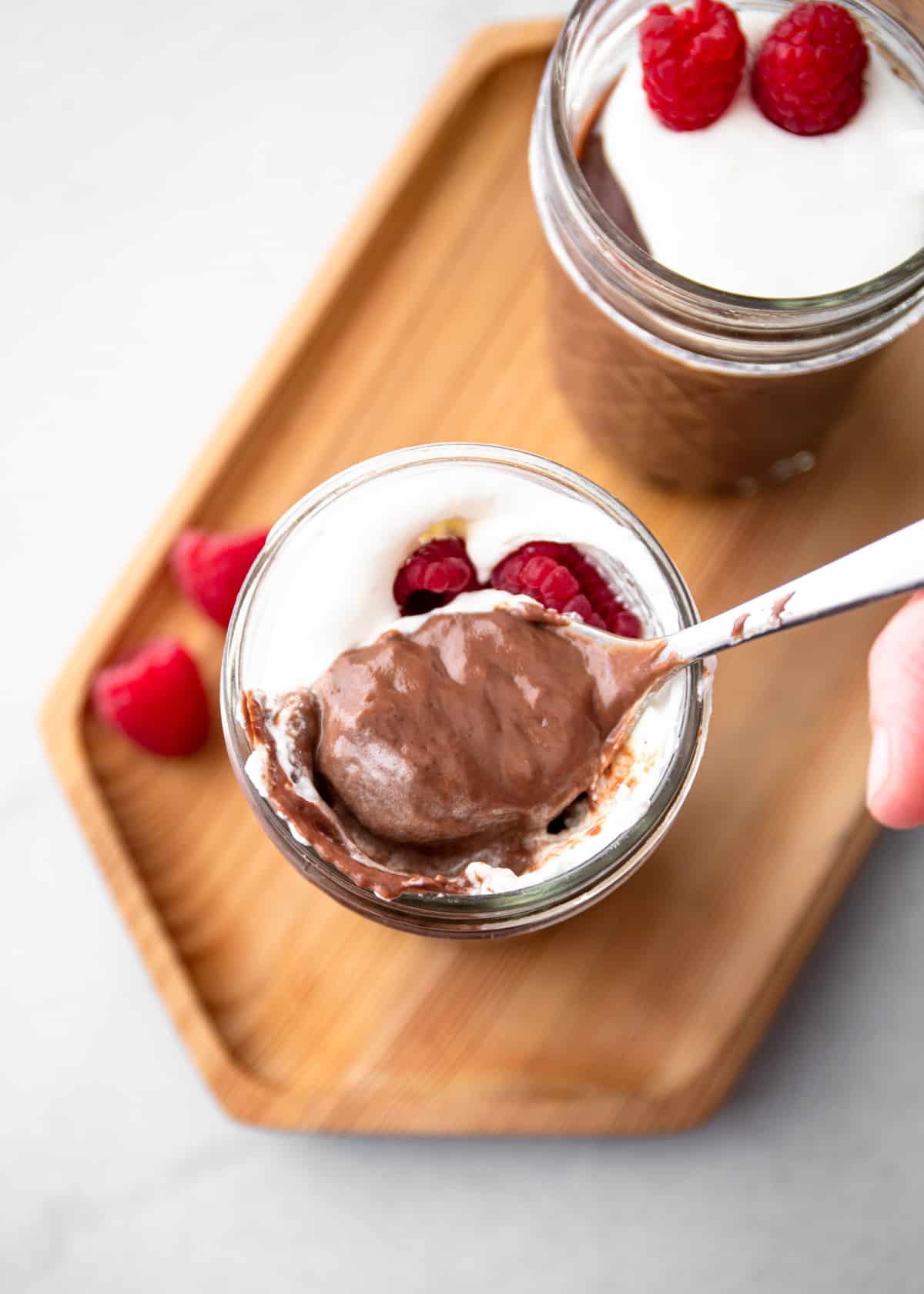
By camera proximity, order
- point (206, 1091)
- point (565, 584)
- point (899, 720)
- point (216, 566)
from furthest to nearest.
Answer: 1. point (206, 1091)
2. point (216, 566)
3. point (899, 720)
4. point (565, 584)

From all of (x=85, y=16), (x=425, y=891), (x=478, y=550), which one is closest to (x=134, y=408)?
(x=85, y=16)

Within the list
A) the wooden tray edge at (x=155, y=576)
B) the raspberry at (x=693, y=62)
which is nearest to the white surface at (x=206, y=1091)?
the wooden tray edge at (x=155, y=576)

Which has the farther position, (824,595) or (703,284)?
(703,284)

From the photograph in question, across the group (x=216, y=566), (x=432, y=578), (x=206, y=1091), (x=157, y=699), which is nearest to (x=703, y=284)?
(x=432, y=578)

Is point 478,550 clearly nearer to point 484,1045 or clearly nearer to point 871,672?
point 871,672

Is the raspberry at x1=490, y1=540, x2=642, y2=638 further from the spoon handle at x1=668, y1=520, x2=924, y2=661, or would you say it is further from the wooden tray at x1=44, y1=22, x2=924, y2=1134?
the wooden tray at x1=44, y1=22, x2=924, y2=1134

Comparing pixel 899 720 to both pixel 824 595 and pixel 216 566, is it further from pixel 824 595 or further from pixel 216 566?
pixel 216 566
